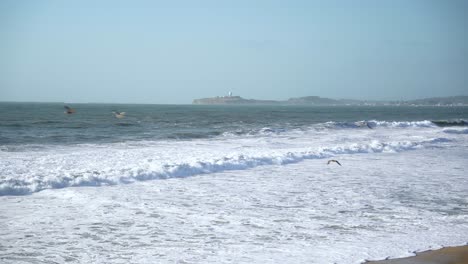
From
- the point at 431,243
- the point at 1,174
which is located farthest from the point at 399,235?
the point at 1,174

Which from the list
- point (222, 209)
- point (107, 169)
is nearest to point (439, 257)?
point (222, 209)

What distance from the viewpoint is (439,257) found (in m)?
5.21

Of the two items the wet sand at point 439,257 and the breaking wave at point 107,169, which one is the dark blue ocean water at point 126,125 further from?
the wet sand at point 439,257

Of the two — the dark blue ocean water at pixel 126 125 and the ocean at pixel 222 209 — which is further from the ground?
the dark blue ocean water at pixel 126 125

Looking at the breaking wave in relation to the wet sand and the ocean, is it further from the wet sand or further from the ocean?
the wet sand

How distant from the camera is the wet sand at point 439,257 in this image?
504 cm

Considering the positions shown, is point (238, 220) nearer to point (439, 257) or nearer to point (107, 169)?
point (439, 257)

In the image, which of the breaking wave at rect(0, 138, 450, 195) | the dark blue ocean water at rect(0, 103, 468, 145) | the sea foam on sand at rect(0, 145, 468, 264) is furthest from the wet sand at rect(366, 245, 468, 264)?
the dark blue ocean water at rect(0, 103, 468, 145)

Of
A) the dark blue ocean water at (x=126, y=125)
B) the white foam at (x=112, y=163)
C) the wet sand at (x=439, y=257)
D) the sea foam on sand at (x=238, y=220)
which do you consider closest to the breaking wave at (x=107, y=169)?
the white foam at (x=112, y=163)

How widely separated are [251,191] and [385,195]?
2918 millimetres

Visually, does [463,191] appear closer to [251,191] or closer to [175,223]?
[251,191]

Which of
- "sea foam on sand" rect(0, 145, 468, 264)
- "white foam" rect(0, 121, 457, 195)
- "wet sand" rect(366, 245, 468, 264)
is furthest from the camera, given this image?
"white foam" rect(0, 121, 457, 195)

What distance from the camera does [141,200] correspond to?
26.8 ft

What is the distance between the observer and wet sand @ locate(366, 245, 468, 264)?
5.04 m
